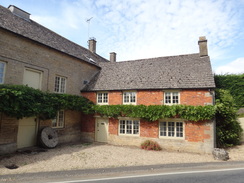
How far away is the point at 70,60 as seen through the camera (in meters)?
15.1

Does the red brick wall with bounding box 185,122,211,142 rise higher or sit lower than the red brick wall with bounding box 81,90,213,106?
lower

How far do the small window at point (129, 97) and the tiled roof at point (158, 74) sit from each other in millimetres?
580

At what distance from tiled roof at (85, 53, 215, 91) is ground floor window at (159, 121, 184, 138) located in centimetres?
288

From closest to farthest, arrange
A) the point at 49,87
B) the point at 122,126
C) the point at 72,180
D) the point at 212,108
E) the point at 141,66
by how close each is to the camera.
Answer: the point at 72,180, the point at 212,108, the point at 49,87, the point at 122,126, the point at 141,66

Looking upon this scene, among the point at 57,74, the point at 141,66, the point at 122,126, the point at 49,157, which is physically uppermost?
the point at 141,66

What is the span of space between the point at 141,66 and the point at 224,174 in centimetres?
1189

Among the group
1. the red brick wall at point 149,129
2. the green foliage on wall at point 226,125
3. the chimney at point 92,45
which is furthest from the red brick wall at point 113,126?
the chimney at point 92,45

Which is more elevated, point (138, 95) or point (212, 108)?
point (138, 95)

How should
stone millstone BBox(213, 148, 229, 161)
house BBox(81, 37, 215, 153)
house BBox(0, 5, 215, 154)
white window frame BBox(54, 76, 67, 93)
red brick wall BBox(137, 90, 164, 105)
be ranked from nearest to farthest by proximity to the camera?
stone millstone BBox(213, 148, 229, 161)
house BBox(0, 5, 215, 154)
house BBox(81, 37, 215, 153)
red brick wall BBox(137, 90, 164, 105)
white window frame BBox(54, 76, 67, 93)

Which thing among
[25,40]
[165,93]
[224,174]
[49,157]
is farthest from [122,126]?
[25,40]

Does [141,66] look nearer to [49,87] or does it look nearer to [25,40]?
[49,87]

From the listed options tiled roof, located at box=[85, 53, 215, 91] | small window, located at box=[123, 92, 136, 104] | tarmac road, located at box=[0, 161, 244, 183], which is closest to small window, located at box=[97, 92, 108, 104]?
tiled roof, located at box=[85, 53, 215, 91]

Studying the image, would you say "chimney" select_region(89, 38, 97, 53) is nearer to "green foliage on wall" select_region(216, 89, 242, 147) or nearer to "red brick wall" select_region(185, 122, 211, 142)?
"red brick wall" select_region(185, 122, 211, 142)

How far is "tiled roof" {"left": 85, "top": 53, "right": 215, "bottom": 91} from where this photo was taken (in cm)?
1271
